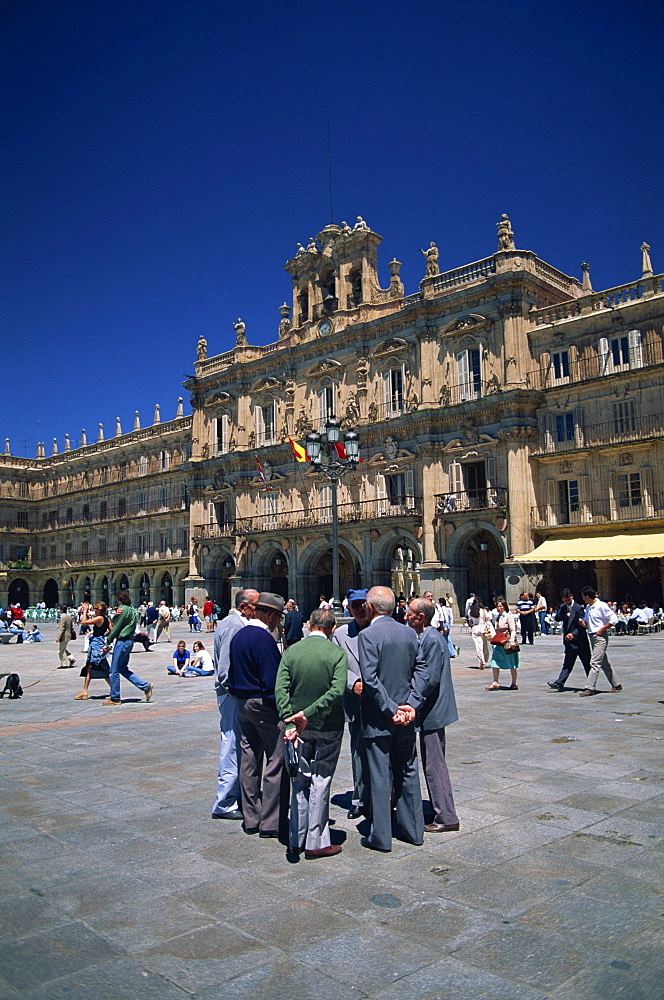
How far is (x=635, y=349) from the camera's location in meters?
30.5

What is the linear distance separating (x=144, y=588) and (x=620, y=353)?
3743 centimetres

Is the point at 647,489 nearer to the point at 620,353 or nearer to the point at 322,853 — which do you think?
the point at 620,353

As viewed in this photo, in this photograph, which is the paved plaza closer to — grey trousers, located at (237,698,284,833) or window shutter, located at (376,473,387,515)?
grey trousers, located at (237,698,284,833)

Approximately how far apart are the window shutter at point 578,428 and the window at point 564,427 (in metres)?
0.26

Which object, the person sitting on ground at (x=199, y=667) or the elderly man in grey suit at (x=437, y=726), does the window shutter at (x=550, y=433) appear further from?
the elderly man in grey suit at (x=437, y=726)

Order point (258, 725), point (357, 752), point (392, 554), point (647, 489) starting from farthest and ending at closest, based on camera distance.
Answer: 1. point (392, 554)
2. point (647, 489)
3. point (357, 752)
4. point (258, 725)

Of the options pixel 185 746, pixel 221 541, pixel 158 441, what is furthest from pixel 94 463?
pixel 185 746

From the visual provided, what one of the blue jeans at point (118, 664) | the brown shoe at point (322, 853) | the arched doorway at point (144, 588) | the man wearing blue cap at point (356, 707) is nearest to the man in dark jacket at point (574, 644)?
the man wearing blue cap at point (356, 707)

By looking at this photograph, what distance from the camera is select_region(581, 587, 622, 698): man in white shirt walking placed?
11781 millimetres

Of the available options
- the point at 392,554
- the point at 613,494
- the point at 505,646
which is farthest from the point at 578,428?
the point at 505,646

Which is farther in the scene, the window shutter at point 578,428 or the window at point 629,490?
the window shutter at point 578,428


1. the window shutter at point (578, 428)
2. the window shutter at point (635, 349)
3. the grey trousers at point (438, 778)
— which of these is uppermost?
the window shutter at point (635, 349)

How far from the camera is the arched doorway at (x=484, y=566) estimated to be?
1428 inches

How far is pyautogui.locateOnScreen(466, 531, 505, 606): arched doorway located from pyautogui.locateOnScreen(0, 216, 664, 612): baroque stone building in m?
0.09
